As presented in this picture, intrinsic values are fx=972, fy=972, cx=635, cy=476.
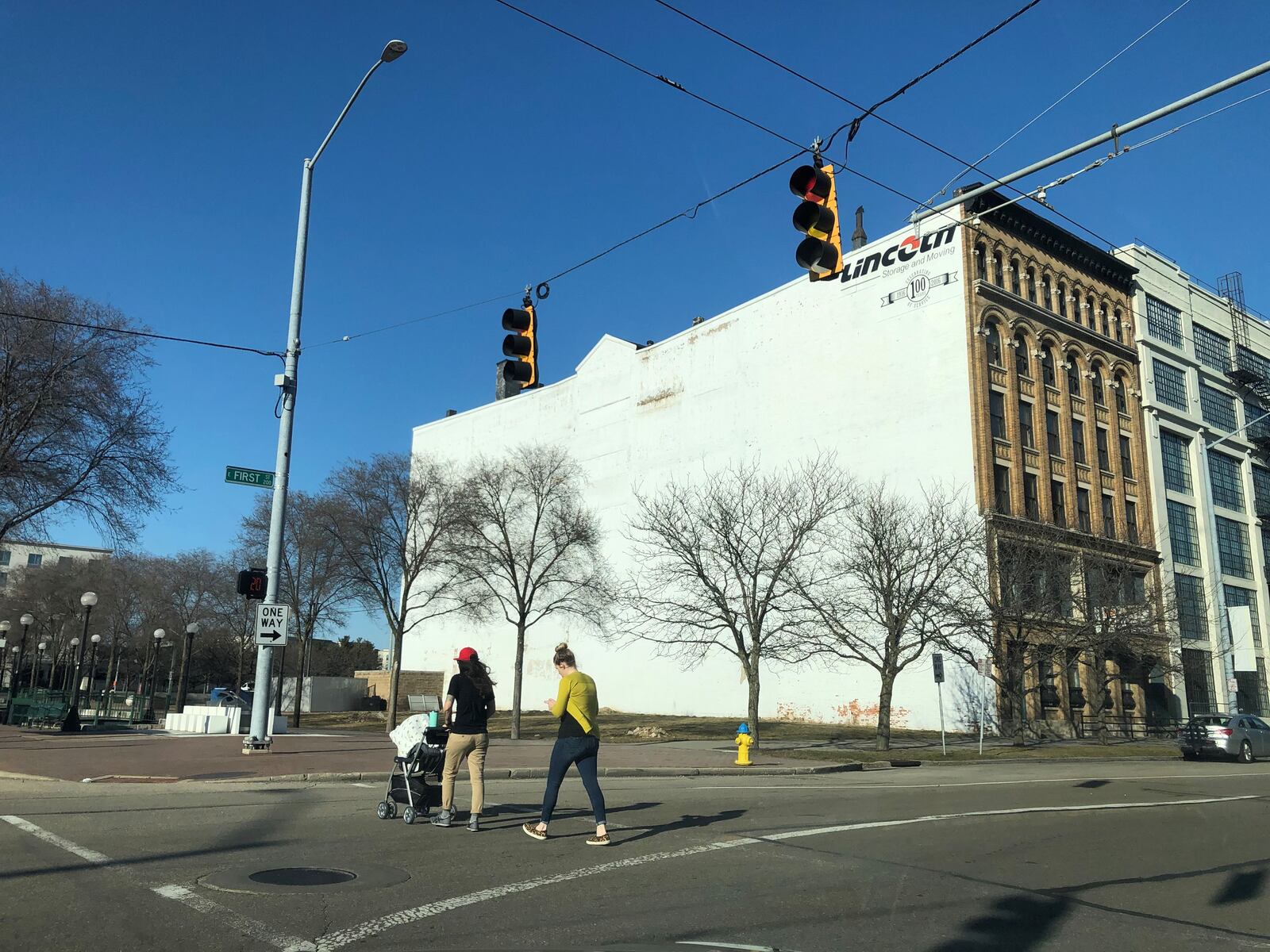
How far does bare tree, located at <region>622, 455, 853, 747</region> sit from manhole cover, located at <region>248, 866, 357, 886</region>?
20023 millimetres

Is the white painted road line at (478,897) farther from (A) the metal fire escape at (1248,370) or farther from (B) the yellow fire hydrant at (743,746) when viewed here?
(A) the metal fire escape at (1248,370)

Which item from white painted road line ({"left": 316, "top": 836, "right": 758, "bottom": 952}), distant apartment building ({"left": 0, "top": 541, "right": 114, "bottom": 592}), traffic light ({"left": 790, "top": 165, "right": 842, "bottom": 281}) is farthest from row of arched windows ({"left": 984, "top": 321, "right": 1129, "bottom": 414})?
distant apartment building ({"left": 0, "top": 541, "right": 114, "bottom": 592})

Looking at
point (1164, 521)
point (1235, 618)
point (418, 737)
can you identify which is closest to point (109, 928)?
point (418, 737)

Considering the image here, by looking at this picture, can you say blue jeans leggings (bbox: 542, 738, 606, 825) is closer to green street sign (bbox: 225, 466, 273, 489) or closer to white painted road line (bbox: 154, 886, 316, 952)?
white painted road line (bbox: 154, 886, 316, 952)

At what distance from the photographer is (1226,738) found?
28.3m

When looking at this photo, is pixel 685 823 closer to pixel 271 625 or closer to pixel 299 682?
pixel 271 625

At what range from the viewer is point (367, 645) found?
9288 cm

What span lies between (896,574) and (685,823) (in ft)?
64.3

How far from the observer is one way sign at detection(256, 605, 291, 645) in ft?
59.3

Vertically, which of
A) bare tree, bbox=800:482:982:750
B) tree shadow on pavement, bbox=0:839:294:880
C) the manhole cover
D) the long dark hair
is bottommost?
the manhole cover

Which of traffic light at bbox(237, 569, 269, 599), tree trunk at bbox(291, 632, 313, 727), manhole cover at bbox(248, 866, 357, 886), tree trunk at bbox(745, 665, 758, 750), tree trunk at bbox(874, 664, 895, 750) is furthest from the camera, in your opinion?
tree trunk at bbox(291, 632, 313, 727)

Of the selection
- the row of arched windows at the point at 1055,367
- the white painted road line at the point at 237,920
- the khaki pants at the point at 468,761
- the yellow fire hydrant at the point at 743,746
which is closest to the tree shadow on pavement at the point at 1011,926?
the white painted road line at the point at 237,920

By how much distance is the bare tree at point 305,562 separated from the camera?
41375 mm

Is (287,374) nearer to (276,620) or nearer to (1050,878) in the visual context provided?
(276,620)
